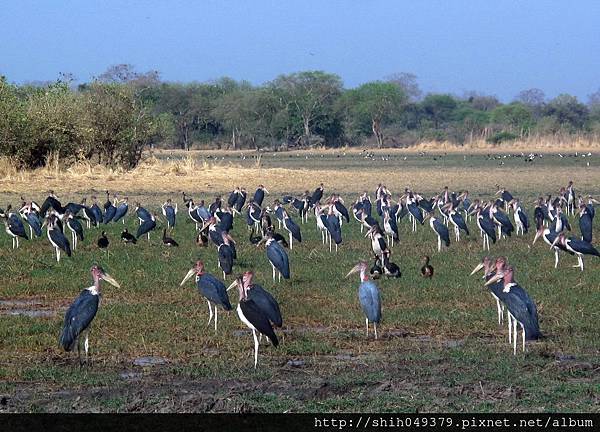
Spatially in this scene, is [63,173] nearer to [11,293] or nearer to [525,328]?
[11,293]

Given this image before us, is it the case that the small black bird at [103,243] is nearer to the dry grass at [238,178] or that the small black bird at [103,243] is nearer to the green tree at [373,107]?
the dry grass at [238,178]

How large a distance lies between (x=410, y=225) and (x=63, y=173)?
13.3 m

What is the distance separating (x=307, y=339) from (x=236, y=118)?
55951 millimetres

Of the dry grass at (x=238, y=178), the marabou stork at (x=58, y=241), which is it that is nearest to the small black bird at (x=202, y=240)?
the marabou stork at (x=58, y=241)

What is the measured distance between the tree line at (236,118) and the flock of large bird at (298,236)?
980 cm

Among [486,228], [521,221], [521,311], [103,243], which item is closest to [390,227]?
[486,228]

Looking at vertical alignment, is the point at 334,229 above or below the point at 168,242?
above

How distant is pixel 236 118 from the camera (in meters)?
64.8

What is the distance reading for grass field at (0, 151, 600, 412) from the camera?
23.5 ft

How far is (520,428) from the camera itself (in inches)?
247

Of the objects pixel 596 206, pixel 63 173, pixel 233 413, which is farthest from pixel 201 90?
pixel 233 413

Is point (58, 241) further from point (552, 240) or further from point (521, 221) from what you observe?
point (521, 221)

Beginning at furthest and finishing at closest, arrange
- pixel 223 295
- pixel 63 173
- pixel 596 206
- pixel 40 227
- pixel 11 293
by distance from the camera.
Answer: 1. pixel 63 173
2. pixel 596 206
3. pixel 40 227
4. pixel 11 293
5. pixel 223 295

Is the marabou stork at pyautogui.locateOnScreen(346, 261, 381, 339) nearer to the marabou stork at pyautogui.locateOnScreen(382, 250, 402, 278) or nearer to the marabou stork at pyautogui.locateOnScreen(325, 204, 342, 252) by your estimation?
the marabou stork at pyautogui.locateOnScreen(382, 250, 402, 278)
